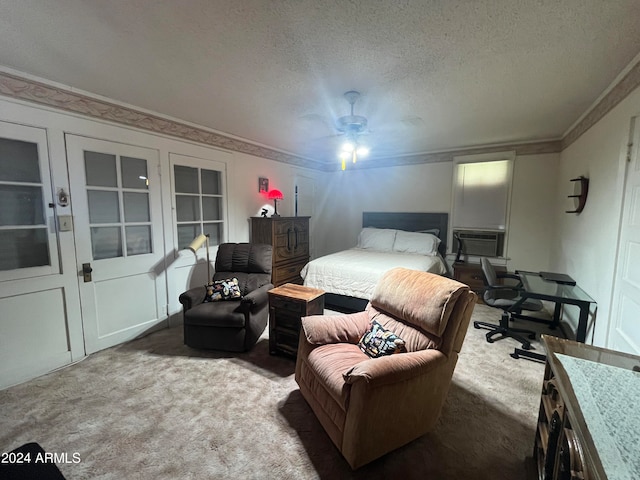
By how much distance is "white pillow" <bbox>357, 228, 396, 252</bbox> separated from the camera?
14.9 feet

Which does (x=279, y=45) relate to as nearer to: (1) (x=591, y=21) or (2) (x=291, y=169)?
(1) (x=591, y=21)

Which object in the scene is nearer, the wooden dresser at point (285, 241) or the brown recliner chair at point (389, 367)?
the brown recliner chair at point (389, 367)

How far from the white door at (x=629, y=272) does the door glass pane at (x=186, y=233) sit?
13.2ft

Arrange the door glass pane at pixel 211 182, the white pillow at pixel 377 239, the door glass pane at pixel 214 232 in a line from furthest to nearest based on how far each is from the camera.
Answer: the white pillow at pixel 377 239, the door glass pane at pixel 214 232, the door glass pane at pixel 211 182

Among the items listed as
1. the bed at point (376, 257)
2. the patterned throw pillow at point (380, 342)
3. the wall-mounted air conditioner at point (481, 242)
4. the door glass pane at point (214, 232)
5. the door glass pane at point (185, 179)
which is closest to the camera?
the patterned throw pillow at point (380, 342)

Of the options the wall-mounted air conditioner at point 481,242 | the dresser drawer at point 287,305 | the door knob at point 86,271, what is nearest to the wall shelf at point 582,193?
the wall-mounted air conditioner at point 481,242

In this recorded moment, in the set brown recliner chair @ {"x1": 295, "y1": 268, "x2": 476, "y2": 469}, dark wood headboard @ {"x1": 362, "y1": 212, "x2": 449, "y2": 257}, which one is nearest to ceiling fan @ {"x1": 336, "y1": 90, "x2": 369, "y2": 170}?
brown recliner chair @ {"x1": 295, "y1": 268, "x2": 476, "y2": 469}

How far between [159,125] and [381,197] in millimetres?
3612

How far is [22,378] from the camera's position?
2.17 metres

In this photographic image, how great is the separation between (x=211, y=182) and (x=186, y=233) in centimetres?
75

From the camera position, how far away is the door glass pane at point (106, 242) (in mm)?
2578

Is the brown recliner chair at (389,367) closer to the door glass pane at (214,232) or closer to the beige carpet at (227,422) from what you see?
the beige carpet at (227,422)

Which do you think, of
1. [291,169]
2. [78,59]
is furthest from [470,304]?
[291,169]

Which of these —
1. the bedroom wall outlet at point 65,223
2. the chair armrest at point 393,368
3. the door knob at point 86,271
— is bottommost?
the chair armrest at point 393,368
